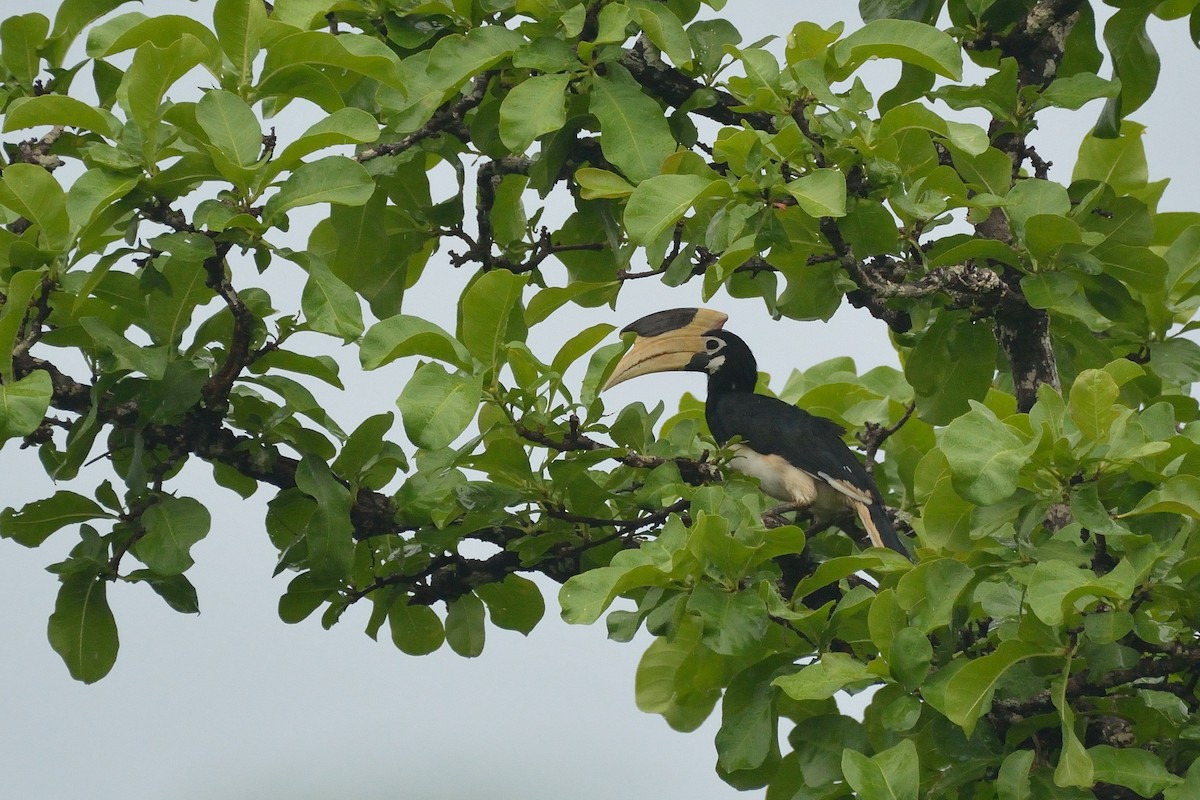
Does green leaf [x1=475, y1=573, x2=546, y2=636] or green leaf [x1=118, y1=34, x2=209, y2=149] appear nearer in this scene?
green leaf [x1=118, y1=34, x2=209, y2=149]

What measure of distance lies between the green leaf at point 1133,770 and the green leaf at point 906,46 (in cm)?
137

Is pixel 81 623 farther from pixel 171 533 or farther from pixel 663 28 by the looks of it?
pixel 663 28

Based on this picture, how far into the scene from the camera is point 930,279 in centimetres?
328

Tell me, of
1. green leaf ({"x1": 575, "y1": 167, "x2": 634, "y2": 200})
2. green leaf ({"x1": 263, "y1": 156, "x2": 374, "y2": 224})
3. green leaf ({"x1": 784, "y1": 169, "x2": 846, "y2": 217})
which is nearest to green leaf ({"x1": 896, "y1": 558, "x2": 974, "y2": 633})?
green leaf ({"x1": 784, "y1": 169, "x2": 846, "y2": 217})

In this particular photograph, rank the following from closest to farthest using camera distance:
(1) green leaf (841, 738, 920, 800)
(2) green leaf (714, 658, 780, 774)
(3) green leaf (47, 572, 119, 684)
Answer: (1) green leaf (841, 738, 920, 800)
(2) green leaf (714, 658, 780, 774)
(3) green leaf (47, 572, 119, 684)

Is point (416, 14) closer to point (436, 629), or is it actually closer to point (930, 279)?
point (930, 279)

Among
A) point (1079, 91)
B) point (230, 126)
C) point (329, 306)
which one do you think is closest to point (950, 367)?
point (1079, 91)

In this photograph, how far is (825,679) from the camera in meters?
2.72

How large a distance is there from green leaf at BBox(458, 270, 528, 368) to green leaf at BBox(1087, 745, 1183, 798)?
4.43ft

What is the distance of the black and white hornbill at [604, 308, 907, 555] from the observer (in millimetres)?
3869

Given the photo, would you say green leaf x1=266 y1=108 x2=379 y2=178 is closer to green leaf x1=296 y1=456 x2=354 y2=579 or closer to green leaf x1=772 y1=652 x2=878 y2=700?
green leaf x1=296 y1=456 x2=354 y2=579

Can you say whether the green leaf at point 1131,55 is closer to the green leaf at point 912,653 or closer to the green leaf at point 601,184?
the green leaf at point 601,184

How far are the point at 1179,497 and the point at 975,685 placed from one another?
477mm

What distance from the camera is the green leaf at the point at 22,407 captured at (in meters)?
2.60
